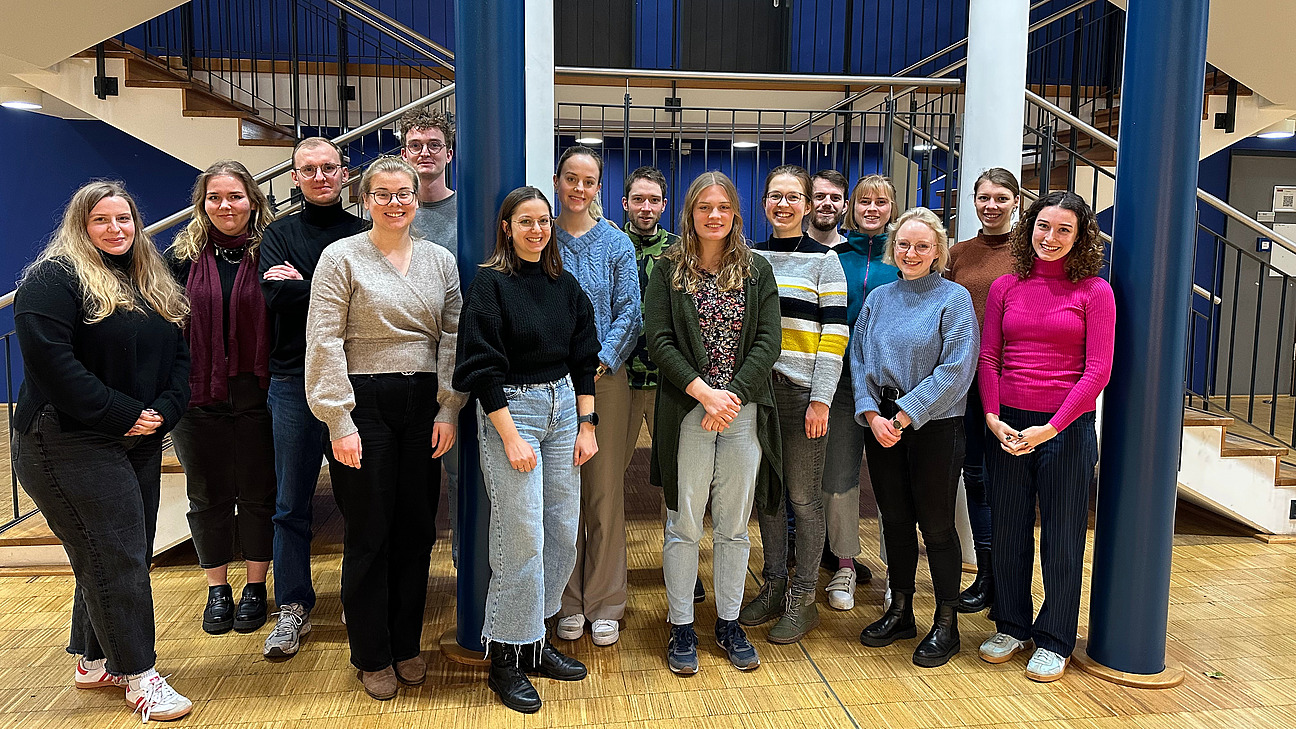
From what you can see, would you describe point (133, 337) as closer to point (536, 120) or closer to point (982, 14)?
point (536, 120)

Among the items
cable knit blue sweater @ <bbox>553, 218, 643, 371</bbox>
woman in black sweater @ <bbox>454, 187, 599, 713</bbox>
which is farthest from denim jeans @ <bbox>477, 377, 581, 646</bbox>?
cable knit blue sweater @ <bbox>553, 218, 643, 371</bbox>

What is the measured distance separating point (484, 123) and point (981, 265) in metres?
1.77

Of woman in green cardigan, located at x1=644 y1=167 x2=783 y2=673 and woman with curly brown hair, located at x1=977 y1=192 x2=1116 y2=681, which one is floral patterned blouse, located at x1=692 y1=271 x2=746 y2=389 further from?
woman with curly brown hair, located at x1=977 y1=192 x2=1116 y2=681

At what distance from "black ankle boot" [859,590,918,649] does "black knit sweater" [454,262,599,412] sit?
1340 millimetres

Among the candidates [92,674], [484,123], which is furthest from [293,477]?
[484,123]

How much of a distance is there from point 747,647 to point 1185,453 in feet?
8.75

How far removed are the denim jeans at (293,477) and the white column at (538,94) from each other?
3.50ft

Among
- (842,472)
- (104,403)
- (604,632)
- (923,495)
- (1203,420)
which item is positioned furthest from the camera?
(1203,420)

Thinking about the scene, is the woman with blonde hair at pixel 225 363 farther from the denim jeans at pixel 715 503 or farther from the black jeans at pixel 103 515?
the denim jeans at pixel 715 503

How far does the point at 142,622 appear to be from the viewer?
2.37 metres

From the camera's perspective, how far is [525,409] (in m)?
2.39

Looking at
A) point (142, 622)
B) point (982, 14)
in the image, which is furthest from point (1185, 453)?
point (142, 622)

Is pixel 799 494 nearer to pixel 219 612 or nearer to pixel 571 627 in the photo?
pixel 571 627

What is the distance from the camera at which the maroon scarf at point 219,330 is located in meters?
2.73
